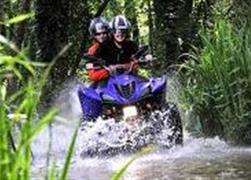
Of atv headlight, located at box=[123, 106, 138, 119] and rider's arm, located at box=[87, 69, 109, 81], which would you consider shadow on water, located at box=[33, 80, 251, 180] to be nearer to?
atv headlight, located at box=[123, 106, 138, 119]

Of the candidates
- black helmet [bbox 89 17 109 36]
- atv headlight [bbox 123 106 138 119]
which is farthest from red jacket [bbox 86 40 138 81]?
atv headlight [bbox 123 106 138 119]

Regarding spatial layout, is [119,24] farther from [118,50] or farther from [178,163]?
[178,163]

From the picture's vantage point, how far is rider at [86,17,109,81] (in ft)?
30.9

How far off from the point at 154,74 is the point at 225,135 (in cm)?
605

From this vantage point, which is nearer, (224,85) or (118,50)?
(224,85)

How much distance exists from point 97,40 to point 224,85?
2.11 metres

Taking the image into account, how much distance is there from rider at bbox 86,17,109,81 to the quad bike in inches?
6.0

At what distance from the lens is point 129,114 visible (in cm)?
890

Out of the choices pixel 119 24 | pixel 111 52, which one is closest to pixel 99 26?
pixel 119 24

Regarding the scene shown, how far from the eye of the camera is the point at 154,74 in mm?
14414

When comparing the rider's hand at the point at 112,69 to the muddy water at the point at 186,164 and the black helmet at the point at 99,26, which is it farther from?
the muddy water at the point at 186,164

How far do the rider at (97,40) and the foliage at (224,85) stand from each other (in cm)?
104

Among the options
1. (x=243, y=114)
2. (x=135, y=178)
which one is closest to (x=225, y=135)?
(x=243, y=114)

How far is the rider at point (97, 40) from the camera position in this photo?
371 inches
